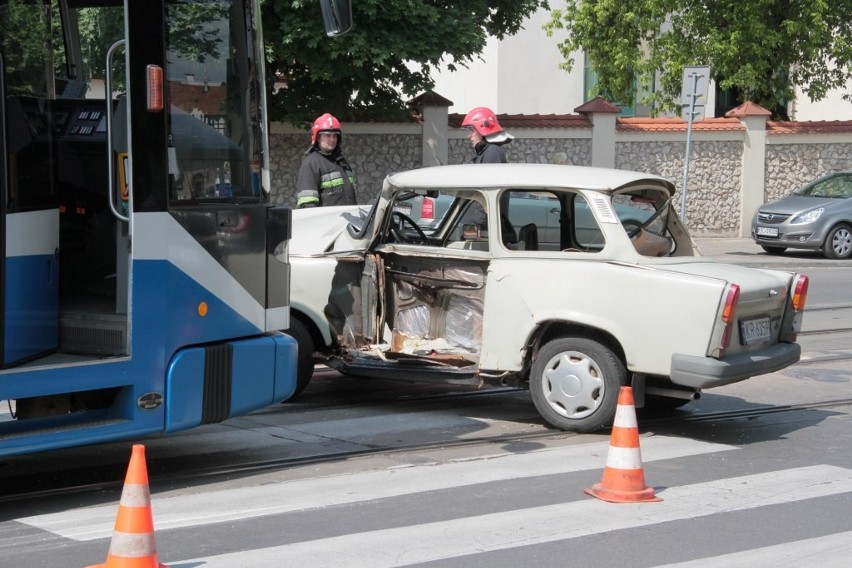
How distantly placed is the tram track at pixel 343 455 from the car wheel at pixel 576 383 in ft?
0.56

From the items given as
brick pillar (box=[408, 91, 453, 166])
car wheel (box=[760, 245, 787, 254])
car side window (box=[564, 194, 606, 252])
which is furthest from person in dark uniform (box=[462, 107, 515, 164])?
car wheel (box=[760, 245, 787, 254])

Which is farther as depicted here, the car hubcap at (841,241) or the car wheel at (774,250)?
the car wheel at (774,250)

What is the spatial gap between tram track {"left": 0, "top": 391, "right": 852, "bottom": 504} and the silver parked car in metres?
14.1

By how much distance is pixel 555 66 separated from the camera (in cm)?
3753

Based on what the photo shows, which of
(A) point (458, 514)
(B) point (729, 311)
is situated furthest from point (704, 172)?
(A) point (458, 514)

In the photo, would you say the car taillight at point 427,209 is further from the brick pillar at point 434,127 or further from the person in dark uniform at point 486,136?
the brick pillar at point 434,127

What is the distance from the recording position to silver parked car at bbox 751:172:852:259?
23188 mm

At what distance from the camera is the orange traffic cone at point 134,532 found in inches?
196

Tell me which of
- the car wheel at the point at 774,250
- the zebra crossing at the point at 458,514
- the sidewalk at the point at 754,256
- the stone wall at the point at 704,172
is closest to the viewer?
the zebra crossing at the point at 458,514

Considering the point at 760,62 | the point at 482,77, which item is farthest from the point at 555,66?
the point at 760,62

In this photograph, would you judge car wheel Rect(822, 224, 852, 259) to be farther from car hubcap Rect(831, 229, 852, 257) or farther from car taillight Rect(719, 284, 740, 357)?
car taillight Rect(719, 284, 740, 357)

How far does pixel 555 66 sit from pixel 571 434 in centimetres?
3015

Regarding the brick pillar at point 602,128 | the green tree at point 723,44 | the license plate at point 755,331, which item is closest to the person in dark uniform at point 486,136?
the license plate at point 755,331

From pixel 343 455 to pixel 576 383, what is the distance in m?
1.67
